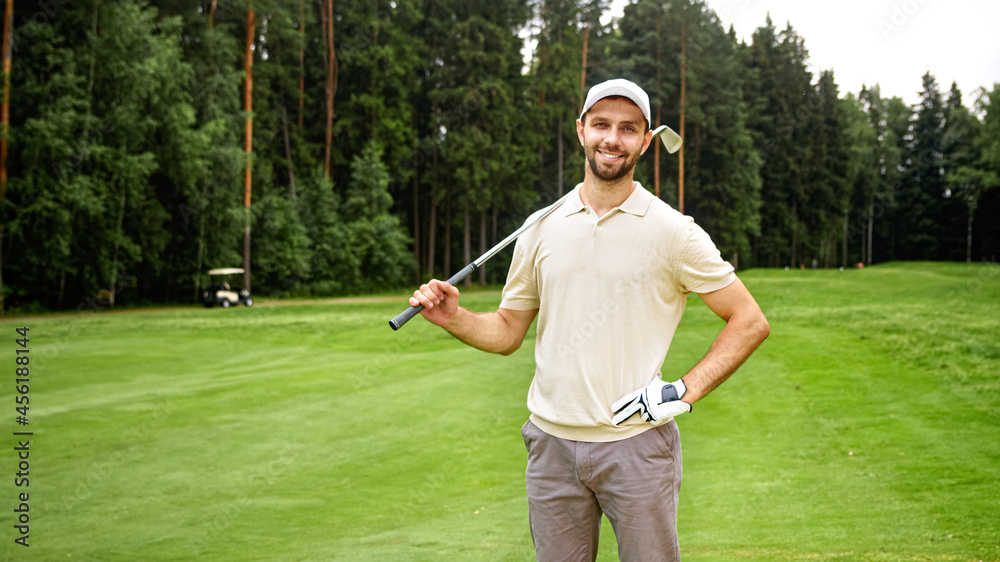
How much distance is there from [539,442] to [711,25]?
39458mm

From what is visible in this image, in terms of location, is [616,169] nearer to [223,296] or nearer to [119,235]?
[223,296]

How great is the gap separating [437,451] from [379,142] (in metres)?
30.6

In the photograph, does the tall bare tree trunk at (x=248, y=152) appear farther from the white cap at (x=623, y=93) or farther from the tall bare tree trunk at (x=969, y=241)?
the tall bare tree trunk at (x=969, y=241)

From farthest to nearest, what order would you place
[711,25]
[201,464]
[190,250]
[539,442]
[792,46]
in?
[792,46] < [711,25] < [190,250] < [201,464] < [539,442]

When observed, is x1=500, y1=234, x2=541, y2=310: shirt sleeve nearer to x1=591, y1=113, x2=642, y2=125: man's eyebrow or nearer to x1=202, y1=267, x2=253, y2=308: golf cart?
x1=591, y1=113, x2=642, y2=125: man's eyebrow

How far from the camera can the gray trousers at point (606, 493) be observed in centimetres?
221

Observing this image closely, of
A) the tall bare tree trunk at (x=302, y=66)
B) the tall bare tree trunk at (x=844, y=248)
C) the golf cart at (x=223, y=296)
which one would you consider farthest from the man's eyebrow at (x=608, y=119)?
the tall bare tree trunk at (x=844, y=248)

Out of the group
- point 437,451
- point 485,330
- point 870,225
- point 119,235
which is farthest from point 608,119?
point 870,225

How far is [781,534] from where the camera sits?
477 cm

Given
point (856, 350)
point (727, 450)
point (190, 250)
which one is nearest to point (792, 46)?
point (190, 250)

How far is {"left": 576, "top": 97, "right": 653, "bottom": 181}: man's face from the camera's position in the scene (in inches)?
93.4

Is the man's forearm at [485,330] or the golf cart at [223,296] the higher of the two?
the man's forearm at [485,330]

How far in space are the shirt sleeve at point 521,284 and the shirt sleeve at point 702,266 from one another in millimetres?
513

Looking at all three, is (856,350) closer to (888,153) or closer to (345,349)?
(345,349)
